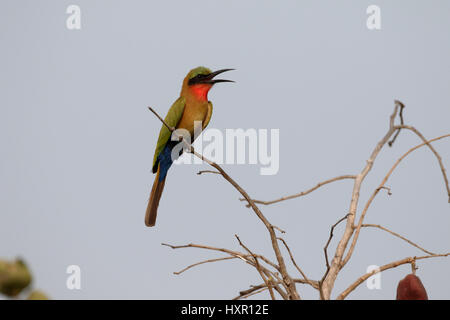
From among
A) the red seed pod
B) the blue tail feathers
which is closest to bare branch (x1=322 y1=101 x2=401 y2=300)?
the red seed pod

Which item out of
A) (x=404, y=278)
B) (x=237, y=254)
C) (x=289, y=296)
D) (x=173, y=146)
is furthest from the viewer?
(x=173, y=146)

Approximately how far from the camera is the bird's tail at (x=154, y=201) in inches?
140

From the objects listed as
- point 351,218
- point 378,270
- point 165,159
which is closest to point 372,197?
point 351,218

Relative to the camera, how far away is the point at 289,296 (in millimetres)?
1414

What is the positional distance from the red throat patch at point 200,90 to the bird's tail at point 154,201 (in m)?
0.95

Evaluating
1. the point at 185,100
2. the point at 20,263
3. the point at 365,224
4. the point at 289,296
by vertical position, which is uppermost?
the point at 185,100

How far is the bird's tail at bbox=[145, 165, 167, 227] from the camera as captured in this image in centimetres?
355

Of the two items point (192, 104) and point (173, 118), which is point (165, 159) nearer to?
point (173, 118)

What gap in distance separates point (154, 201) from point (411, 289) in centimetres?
271

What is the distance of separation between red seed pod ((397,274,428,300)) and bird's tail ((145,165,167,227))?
7.30ft

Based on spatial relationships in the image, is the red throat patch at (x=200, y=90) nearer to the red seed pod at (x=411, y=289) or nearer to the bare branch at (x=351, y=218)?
the bare branch at (x=351, y=218)
